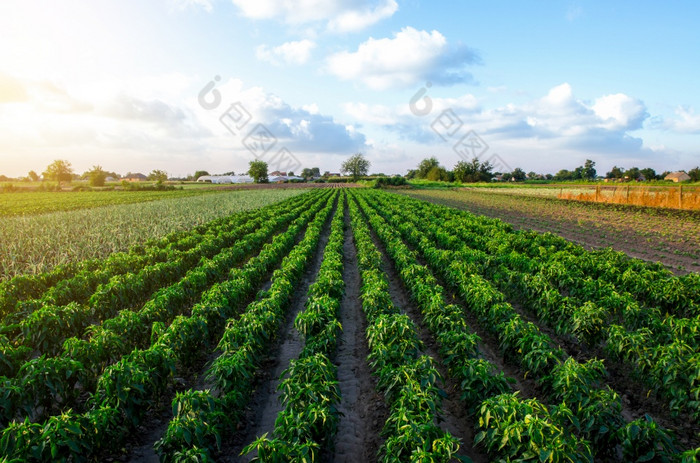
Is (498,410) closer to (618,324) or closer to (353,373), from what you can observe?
(353,373)

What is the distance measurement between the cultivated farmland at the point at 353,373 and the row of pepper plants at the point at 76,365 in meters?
0.03

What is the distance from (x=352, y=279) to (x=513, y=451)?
9.10 metres

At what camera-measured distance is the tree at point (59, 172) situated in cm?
11419

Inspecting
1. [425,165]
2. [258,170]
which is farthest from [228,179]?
[425,165]

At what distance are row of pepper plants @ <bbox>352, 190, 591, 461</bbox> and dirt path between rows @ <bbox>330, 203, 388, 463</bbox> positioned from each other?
1.39 metres

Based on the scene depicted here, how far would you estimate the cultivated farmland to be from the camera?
3807 mm

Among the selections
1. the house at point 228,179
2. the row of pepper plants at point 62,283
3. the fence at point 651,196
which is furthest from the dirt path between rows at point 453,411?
the house at point 228,179

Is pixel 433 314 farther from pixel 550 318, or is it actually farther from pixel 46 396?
pixel 46 396

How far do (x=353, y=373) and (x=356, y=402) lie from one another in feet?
2.82

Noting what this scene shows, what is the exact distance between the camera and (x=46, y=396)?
478 cm

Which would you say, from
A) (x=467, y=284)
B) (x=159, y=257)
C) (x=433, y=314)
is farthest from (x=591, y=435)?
(x=159, y=257)

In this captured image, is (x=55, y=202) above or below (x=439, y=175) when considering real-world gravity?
below

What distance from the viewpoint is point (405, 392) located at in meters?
4.34

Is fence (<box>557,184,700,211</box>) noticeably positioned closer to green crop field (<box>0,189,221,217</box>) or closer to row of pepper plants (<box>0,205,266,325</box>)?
row of pepper plants (<box>0,205,266,325</box>)
